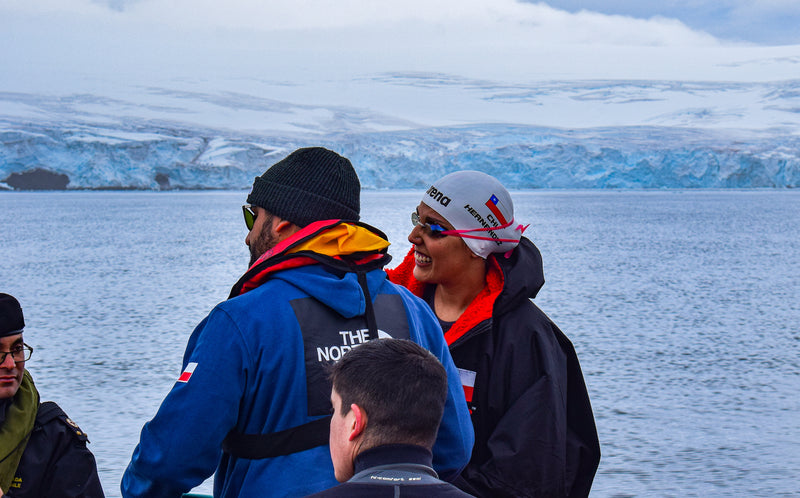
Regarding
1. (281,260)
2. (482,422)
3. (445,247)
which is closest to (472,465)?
(482,422)

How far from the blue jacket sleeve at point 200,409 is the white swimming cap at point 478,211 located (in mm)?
864

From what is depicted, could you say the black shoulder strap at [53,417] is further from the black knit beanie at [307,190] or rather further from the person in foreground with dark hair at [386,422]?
the person in foreground with dark hair at [386,422]

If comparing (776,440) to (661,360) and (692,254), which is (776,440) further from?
(692,254)

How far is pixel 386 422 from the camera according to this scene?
1215 mm

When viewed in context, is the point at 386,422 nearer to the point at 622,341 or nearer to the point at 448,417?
the point at 448,417

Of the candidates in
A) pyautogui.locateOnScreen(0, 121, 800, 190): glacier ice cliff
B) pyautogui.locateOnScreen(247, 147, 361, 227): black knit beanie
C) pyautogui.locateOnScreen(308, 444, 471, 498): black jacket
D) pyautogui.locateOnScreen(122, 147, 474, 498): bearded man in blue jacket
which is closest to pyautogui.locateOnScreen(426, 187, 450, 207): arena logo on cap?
pyautogui.locateOnScreen(247, 147, 361, 227): black knit beanie

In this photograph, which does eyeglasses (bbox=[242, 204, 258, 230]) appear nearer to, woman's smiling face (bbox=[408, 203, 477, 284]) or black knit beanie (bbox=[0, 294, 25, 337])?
Answer: woman's smiling face (bbox=[408, 203, 477, 284])

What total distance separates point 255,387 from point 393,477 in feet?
1.15

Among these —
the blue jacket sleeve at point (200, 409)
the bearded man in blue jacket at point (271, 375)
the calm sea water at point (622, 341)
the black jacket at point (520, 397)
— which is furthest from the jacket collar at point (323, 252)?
the calm sea water at point (622, 341)

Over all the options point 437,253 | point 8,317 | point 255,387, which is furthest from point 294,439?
point 8,317

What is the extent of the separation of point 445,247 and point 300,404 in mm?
843

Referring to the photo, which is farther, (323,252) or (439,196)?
(439,196)

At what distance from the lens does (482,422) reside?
1999 millimetres

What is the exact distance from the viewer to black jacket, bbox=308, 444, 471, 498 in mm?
1162
